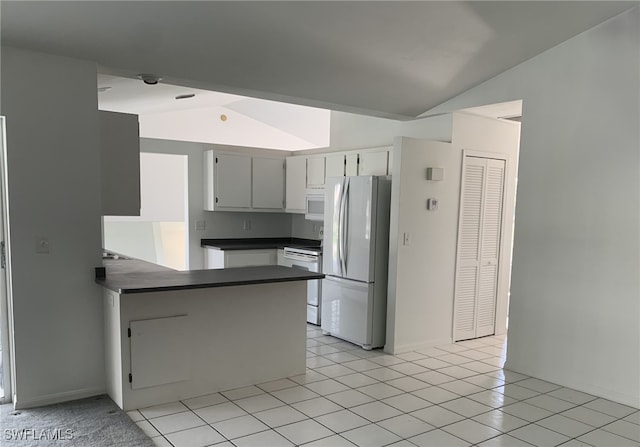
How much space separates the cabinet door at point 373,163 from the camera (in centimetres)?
496

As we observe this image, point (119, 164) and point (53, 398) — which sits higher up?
point (119, 164)

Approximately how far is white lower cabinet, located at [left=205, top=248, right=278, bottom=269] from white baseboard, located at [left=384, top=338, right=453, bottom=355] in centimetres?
207

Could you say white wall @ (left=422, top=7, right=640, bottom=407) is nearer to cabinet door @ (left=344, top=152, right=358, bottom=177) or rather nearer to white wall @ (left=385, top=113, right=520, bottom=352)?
white wall @ (left=385, top=113, right=520, bottom=352)

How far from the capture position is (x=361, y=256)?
4.66m

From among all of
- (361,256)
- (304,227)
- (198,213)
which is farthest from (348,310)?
(198,213)

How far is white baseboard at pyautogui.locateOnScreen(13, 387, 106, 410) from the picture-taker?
10.0 feet

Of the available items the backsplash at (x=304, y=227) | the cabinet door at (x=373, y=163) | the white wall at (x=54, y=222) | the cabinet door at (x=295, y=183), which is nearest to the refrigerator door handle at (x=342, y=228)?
the cabinet door at (x=373, y=163)

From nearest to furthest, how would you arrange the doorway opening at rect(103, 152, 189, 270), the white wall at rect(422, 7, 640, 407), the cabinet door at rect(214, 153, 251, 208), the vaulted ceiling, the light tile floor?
1. the vaulted ceiling
2. the light tile floor
3. the white wall at rect(422, 7, 640, 407)
4. the cabinet door at rect(214, 153, 251, 208)
5. the doorway opening at rect(103, 152, 189, 270)

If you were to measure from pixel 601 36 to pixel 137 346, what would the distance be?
4.12 m

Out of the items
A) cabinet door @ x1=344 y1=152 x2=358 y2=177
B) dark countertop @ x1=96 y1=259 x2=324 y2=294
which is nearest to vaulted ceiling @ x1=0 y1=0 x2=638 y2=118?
cabinet door @ x1=344 y1=152 x2=358 y2=177

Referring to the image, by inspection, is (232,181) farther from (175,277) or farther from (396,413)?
(396,413)

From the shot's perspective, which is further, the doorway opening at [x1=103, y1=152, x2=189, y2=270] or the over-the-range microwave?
the doorway opening at [x1=103, y1=152, x2=189, y2=270]

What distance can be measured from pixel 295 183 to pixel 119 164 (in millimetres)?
3027

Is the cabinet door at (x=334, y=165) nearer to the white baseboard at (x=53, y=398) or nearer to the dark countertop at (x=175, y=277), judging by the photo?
the dark countertop at (x=175, y=277)
